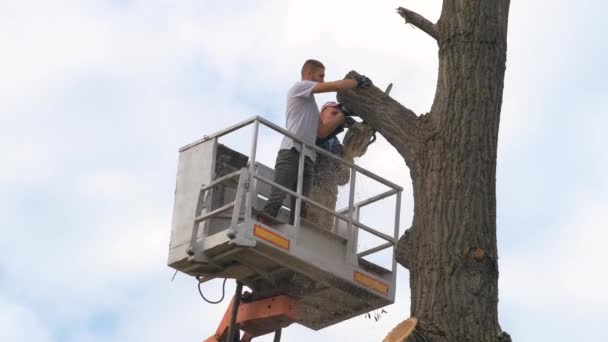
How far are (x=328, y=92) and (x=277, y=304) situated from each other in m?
1.90

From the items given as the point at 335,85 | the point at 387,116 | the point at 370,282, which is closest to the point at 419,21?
the point at 387,116

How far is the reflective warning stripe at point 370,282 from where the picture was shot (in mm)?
11688

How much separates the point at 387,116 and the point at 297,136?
1.35m

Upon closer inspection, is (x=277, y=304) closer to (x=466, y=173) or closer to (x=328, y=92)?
(x=328, y=92)

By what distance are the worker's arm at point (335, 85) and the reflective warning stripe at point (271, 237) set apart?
1.29 m

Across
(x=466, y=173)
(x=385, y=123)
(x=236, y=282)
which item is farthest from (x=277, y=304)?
(x=466, y=173)

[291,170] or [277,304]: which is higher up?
[291,170]

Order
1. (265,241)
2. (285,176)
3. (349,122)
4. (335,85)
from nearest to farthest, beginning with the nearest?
1. (265,241)
2. (335,85)
3. (285,176)
4. (349,122)

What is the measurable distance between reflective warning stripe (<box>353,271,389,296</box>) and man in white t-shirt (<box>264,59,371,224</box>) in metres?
0.69

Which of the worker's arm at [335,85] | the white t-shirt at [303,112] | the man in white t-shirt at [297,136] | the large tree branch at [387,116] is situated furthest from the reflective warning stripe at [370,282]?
the worker's arm at [335,85]

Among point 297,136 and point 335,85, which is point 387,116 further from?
point 297,136

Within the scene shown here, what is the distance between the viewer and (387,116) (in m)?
10.5

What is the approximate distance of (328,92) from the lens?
11508 millimetres

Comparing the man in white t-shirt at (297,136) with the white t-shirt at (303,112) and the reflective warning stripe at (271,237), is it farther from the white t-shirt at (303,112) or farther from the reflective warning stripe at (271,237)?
the reflective warning stripe at (271,237)
